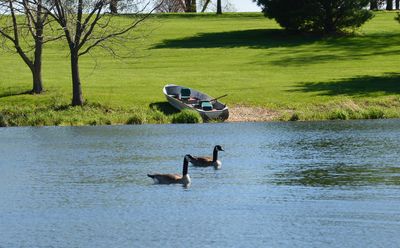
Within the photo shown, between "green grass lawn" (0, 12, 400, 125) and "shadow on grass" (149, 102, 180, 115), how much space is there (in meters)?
0.31

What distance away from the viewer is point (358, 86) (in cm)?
6856

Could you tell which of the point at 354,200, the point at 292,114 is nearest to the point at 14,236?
the point at 354,200

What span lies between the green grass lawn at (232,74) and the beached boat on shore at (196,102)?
3.51ft

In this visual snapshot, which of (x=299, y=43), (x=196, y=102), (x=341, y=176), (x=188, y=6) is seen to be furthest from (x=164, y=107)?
(x=188, y=6)

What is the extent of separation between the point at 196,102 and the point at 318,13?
97.5 feet

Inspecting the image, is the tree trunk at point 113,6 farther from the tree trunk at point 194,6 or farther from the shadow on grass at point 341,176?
the tree trunk at point 194,6

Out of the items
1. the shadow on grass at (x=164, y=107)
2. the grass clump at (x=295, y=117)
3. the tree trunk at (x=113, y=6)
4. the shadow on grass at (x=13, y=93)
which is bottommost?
the grass clump at (x=295, y=117)

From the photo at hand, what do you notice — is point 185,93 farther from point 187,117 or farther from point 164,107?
point 187,117

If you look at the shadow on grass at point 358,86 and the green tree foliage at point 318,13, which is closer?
the shadow on grass at point 358,86

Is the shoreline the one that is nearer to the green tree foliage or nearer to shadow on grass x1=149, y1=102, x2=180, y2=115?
shadow on grass x1=149, y1=102, x2=180, y2=115

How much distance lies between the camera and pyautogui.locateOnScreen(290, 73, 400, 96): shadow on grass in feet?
217

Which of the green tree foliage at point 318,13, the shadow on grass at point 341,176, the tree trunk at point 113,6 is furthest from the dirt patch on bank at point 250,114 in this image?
the green tree foliage at point 318,13

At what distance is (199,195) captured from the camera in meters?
31.2

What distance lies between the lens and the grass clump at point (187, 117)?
2359 inches
